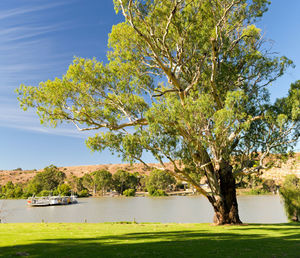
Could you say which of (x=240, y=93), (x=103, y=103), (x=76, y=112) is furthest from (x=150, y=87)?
(x=240, y=93)

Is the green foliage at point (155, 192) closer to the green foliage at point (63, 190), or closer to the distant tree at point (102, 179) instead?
the distant tree at point (102, 179)

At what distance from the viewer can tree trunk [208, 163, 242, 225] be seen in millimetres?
15500

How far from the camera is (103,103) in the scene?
53.1 ft

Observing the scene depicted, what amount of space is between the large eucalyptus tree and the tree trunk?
2.2 inches

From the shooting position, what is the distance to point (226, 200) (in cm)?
1574

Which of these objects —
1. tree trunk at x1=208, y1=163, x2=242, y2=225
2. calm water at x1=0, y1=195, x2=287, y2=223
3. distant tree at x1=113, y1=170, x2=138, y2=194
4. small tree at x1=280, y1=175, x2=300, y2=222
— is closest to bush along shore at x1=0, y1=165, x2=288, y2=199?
distant tree at x1=113, y1=170, x2=138, y2=194

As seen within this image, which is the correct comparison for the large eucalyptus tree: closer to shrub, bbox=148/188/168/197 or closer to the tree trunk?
the tree trunk

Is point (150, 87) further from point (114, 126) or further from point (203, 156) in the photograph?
point (203, 156)

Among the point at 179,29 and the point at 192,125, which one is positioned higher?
the point at 179,29

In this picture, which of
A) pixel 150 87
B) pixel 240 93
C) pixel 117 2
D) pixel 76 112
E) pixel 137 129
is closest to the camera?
pixel 240 93

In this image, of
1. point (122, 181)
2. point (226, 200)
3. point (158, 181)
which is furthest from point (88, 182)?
point (226, 200)

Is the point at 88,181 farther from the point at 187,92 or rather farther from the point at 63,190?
the point at 187,92

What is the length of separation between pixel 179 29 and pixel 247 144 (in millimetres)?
7317

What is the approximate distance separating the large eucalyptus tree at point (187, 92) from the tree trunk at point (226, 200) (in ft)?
0.18
